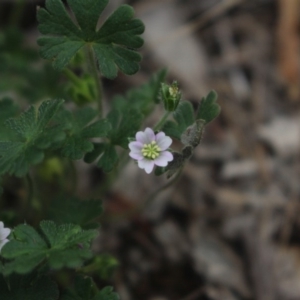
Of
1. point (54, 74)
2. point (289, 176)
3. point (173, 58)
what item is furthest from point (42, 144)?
point (173, 58)

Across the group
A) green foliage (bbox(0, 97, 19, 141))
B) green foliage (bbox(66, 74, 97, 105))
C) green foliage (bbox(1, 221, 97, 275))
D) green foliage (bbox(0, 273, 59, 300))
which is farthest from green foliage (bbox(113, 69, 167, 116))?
green foliage (bbox(0, 273, 59, 300))

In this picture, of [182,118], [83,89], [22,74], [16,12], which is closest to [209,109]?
[182,118]

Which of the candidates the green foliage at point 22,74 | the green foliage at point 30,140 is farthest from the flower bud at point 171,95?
the green foliage at point 22,74

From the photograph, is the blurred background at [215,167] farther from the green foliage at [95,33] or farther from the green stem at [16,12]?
the green foliage at [95,33]

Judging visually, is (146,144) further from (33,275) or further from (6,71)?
(6,71)

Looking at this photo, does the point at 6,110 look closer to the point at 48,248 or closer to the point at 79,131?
the point at 79,131

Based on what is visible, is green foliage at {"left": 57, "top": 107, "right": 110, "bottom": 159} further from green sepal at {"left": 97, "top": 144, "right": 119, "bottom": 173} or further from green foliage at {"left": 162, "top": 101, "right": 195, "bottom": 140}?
green foliage at {"left": 162, "top": 101, "right": 195, "bottom": 140}
